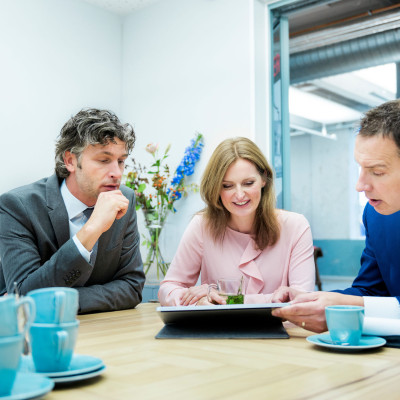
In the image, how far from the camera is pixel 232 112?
3.60 metres

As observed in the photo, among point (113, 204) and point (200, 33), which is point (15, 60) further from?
point (113, 204)

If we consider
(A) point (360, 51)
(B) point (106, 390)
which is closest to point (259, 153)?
(B) point (106, 390)

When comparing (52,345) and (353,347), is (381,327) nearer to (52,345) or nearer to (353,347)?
(353,347)

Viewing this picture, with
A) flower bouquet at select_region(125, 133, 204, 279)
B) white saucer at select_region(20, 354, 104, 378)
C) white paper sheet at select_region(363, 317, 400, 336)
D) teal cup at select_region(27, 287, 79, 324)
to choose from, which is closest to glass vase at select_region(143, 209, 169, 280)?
flower bouquet at select_region(125, 133, 204, 279)

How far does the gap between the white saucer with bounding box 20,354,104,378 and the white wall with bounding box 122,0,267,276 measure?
2.81 m

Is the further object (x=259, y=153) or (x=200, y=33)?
(x=200, y=33)

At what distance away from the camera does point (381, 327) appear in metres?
1.06

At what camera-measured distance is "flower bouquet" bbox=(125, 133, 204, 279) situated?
355 cm

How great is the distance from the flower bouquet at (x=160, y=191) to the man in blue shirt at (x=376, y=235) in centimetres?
198

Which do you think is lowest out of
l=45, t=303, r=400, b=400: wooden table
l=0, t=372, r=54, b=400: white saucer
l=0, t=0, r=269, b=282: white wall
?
l=45, t=303, r=400, b=400: wooden table

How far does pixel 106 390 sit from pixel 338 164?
422 inches

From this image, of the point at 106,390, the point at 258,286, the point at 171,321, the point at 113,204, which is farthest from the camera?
the point at 258,286

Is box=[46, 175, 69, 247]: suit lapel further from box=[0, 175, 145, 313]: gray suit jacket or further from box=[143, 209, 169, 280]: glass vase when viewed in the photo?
box=[143, 209, 169, 280]: glass vase

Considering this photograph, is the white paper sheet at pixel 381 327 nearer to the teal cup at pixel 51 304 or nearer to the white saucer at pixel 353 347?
the white saucer at pixel 353 347
